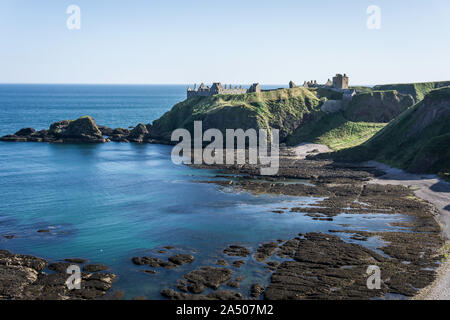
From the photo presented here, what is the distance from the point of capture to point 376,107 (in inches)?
5325

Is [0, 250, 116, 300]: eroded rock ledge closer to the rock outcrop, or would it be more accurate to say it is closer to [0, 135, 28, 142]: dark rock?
the rock outcrop

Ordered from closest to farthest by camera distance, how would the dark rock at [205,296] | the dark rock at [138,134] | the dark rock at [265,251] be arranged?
A: 1. the dark rock at [205,296]
2. the dark rock at [265,251]
3. the dark rock at [138,134]

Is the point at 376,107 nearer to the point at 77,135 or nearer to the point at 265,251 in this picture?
the point at 77,135

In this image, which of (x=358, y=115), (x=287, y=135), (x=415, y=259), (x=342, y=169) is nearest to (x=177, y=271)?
(x=415, y=259)

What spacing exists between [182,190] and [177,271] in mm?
33347

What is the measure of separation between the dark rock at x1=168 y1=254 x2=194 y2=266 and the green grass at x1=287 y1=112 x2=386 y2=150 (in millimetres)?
78192

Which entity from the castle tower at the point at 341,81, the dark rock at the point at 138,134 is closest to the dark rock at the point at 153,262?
the dark rock at the point at 138,134

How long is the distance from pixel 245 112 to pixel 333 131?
27.2 m

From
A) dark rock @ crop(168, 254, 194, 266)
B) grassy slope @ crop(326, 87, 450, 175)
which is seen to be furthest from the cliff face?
dark rock @ crop(168, 254, 194, 266)

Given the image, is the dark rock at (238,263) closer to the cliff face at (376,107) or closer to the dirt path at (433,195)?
the dirt path at (433,195)

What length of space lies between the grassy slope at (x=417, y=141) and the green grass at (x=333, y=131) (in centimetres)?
1488

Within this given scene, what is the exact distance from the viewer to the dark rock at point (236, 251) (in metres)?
46.3

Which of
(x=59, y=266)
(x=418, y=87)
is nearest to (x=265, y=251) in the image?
(x=59, y=266)
